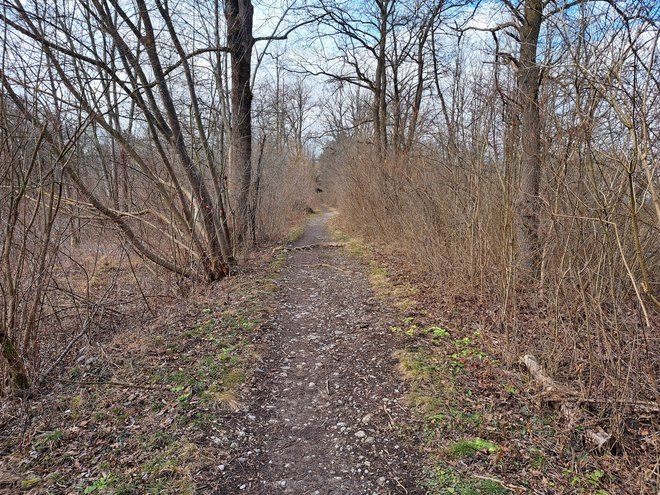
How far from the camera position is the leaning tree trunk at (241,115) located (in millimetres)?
9281

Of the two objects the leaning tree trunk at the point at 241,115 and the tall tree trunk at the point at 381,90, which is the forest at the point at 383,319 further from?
the tall tree trunk at the point at 381,90

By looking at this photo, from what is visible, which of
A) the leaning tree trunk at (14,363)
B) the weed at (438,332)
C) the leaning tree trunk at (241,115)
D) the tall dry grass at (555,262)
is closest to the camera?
the tall dry grass at (555,262)

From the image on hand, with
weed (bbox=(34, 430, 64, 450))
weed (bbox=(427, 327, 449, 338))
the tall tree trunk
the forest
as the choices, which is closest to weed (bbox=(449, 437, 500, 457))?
the forest

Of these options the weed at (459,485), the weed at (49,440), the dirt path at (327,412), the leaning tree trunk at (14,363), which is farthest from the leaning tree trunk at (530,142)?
the leaning tree trunk at (14,363)

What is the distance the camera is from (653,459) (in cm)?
261

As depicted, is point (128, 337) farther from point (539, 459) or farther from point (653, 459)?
point (653, 459)

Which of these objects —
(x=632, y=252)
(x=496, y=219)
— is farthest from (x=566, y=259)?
(x=496, y=219)

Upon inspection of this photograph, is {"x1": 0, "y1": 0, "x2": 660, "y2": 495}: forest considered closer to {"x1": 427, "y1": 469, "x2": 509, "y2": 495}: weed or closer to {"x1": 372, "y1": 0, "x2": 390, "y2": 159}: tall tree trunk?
{"x1": 427, "y1": 469, "x2": 509, "y2": 495}: weed

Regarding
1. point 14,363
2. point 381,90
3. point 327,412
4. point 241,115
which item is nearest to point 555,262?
point 327,412

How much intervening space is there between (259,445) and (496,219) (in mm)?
4101

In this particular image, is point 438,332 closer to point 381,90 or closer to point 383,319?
point 383,319

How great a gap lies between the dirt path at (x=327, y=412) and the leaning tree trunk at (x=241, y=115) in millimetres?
4716

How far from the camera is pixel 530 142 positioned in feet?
14.7

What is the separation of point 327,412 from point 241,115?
27.6ft
